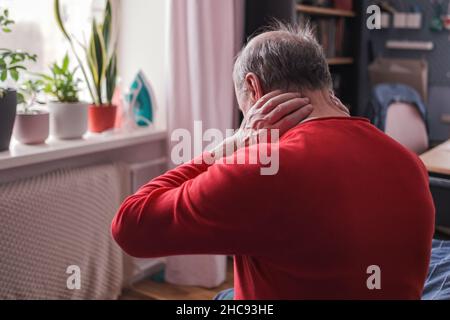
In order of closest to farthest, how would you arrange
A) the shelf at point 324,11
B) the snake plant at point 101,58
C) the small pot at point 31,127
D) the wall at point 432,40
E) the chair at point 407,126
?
1. the small pot at point 31,127
2. the snake plant at point 101,58
3. the chair at point 407,126
4. the shelf at point 324,11
5. the wall at point 432,40

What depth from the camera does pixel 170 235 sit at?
2.80 ft

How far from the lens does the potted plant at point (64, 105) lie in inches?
80.4

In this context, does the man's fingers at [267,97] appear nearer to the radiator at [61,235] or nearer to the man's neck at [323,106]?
the man's neck at [323,106]

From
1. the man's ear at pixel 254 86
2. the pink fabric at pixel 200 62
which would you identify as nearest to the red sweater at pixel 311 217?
the man's ear at pixel 254 86

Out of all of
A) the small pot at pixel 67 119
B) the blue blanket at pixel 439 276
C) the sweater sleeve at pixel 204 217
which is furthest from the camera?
the small pot at pixel 67 119

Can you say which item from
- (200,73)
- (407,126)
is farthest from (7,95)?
(407,126)

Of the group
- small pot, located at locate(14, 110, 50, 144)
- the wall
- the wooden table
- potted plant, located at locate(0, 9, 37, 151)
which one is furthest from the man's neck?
the wall

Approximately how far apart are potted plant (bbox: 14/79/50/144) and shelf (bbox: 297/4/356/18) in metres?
1.61

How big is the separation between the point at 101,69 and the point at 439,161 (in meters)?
1.44

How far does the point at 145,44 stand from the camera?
2.54 metres

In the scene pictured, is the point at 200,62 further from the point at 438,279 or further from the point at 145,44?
the point at 438,279

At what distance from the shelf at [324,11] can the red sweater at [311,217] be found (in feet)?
7.13
